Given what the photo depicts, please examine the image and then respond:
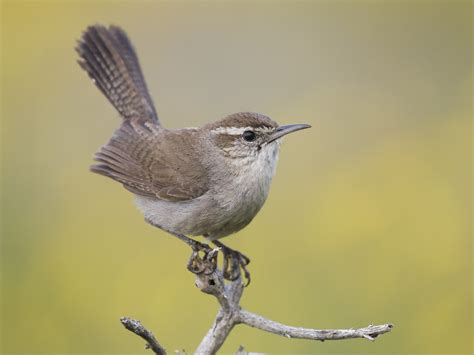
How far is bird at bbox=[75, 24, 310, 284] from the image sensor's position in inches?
172

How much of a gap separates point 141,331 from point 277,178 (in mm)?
3849

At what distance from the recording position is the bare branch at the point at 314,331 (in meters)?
3.17

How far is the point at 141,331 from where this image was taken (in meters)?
3.17

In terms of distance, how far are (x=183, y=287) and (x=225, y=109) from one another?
280 centimetres

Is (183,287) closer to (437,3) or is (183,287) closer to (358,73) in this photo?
(358,73)

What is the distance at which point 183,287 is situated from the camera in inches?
223

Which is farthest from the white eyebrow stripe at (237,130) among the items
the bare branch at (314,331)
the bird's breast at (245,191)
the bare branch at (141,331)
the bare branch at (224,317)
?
the bare branch at (141,331)

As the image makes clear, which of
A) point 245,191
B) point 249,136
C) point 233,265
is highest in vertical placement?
point 249,136

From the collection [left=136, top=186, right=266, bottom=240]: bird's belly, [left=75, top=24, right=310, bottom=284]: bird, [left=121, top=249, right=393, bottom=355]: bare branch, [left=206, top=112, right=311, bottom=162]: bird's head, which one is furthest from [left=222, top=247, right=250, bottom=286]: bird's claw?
[left=206, top=112, right=311, bottom=162]: bird's head

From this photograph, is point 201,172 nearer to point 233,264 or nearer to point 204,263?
point 233,264

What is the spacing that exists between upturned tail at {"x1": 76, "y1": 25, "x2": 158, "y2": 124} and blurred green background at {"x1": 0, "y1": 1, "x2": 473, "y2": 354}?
3.64 ft

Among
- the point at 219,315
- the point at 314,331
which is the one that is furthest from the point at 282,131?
the point at 314,331

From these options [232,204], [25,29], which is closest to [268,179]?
[232,204]

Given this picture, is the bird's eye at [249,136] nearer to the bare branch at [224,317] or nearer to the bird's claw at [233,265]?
the bird's claw at [233,265]
